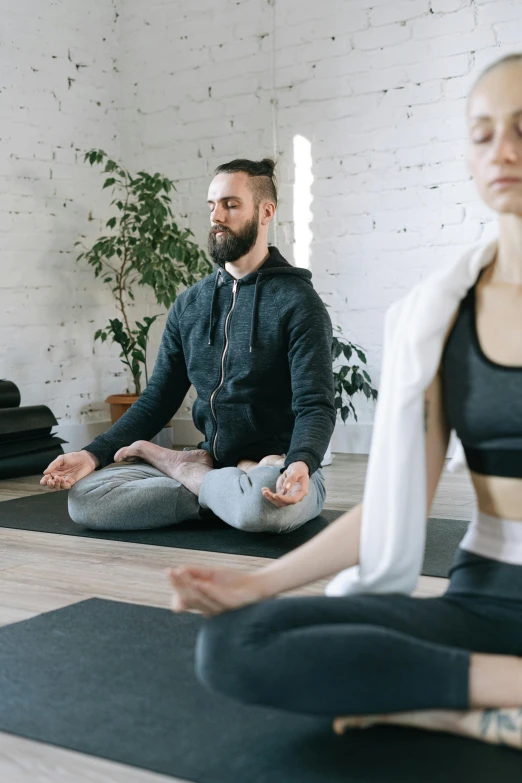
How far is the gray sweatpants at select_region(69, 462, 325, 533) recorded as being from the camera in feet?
8.77

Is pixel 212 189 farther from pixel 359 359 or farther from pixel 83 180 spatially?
pixel 83 180

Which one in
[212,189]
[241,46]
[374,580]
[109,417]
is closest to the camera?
[374,580]

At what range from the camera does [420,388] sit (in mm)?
1219

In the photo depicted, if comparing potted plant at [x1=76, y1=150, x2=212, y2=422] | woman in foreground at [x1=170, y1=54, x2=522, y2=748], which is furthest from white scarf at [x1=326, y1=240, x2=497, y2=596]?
potted plant at [x1=76, y1=150, x2=212, y2=422]

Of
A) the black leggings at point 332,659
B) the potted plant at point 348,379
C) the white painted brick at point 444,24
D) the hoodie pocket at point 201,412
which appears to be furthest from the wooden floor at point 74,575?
the white painted brick at point 444,24

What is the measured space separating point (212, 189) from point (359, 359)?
2.02 meters

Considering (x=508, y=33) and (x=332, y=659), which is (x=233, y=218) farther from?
(x=508, y=33)

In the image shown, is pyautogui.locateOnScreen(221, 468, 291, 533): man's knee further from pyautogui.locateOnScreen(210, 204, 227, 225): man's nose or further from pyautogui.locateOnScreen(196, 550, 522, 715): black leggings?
pyautogui.locateOnScreen(196, 550, 522, 715): black leggings

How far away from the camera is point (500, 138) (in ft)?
3.72

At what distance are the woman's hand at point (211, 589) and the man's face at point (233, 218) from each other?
174 centimetres

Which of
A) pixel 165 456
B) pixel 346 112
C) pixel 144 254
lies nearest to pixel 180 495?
pixel 165 456

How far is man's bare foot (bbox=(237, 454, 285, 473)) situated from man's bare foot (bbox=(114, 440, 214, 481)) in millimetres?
135

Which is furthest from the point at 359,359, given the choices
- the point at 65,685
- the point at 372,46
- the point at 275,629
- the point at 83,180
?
the point at 275,629

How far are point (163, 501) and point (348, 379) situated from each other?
1929 millimetres
